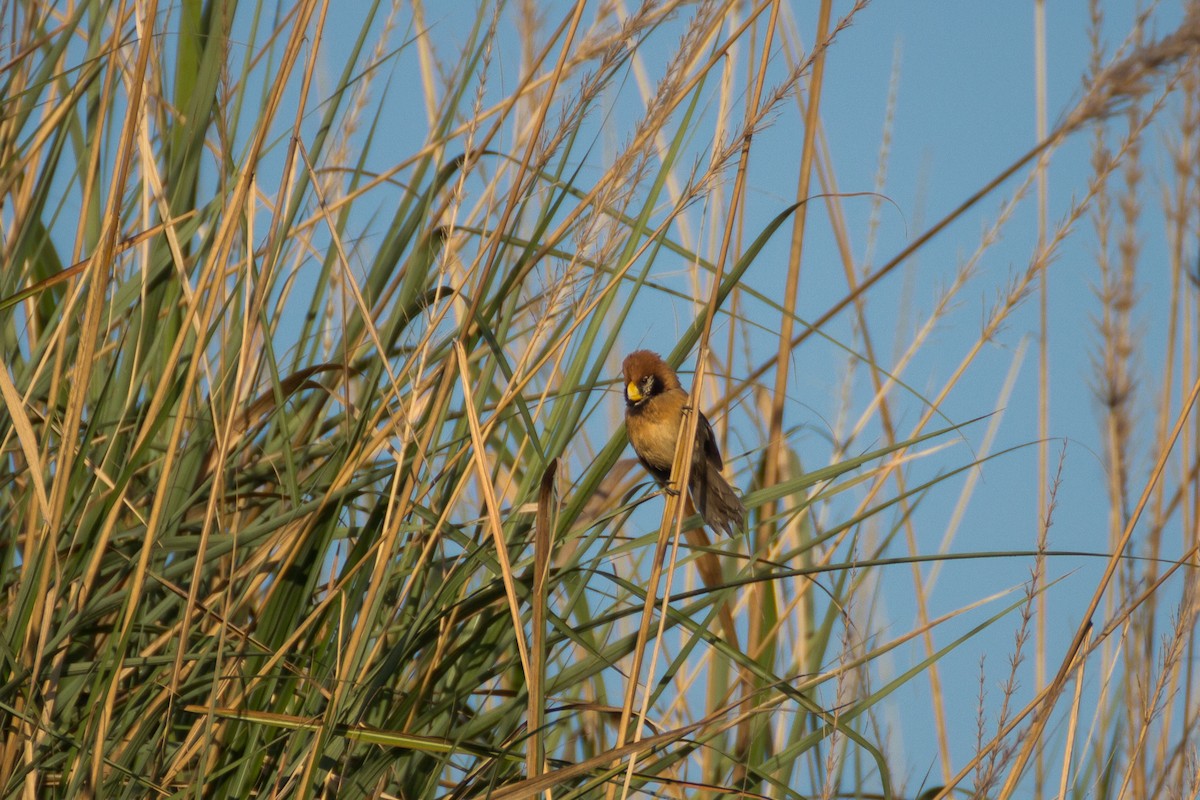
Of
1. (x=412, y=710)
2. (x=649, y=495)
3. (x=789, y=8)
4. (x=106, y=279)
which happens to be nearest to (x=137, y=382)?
(x=106, y=279)

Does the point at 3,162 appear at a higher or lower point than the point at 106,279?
higher

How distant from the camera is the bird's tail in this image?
185cm

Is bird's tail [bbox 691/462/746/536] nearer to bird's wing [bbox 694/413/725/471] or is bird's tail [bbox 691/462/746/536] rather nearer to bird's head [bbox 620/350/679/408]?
bird's wing [bbox 694/413/725/471]

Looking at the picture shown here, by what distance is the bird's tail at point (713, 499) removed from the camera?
6.07ft

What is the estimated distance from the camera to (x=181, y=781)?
1.38 m

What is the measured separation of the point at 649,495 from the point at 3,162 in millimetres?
1159

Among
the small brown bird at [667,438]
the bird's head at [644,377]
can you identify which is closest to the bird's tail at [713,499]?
the small brown bird at [667,438]

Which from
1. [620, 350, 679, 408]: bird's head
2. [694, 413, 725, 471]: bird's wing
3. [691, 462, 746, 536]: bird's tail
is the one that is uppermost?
[620, 350, 679, 408]: bird's head

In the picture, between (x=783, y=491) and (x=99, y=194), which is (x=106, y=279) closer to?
(x=99, y=194)

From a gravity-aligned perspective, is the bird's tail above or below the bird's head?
below

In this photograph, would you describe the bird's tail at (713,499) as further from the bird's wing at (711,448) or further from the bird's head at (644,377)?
the bird's head at (644,377)

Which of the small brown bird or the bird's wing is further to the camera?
the bird's wing

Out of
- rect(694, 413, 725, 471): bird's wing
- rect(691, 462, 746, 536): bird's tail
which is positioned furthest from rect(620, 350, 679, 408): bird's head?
rect(691, 462, 746, 536): bird's tail

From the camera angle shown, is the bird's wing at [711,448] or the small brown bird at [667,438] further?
the bird's wing at [711,448]
